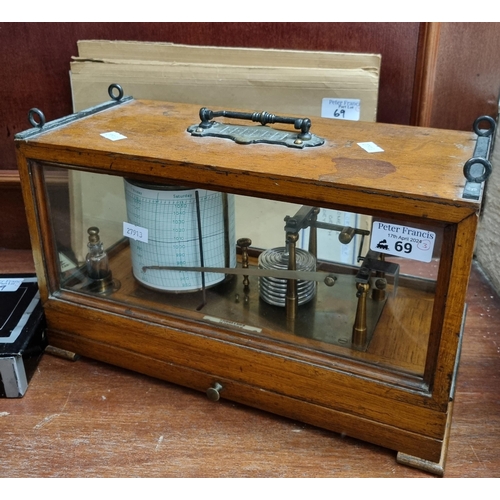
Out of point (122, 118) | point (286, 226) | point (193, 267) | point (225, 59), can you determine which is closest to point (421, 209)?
point (286, 226)

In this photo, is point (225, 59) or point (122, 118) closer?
point (122, 118)

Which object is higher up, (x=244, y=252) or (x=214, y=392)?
(x=244, y=252)

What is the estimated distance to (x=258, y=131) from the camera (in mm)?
969

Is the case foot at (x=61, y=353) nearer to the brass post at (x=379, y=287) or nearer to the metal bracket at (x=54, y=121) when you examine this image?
the metal bracket at (x=54, y=121)

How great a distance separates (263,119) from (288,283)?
272 millimetres

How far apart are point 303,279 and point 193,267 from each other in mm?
202

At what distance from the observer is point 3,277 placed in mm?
1230

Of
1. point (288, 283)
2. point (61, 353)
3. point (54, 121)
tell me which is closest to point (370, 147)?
point (288, 283)

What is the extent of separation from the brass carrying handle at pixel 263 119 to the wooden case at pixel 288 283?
4cm

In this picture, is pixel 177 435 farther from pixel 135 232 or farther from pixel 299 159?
pixel 299 159

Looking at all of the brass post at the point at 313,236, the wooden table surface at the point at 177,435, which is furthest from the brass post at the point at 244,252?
the wooden table surface at the point at 177,435

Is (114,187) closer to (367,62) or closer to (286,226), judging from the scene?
(286,226)

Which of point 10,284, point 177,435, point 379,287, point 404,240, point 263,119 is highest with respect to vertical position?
point 263,119

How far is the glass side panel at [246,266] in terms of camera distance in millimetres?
901
